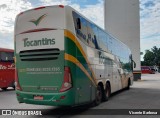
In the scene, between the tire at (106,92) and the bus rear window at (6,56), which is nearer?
the tire at (106,92)

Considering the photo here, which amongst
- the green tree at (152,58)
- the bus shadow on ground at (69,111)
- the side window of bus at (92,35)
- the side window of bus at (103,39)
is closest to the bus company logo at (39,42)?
the side window of bus at (92,35)

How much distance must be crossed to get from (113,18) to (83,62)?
23170 mm

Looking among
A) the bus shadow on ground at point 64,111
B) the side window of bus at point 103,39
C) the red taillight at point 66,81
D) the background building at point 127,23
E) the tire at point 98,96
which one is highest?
the background building at point 127,23

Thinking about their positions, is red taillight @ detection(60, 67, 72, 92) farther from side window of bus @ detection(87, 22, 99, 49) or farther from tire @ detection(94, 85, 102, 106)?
tire @ detection(94, 85, 102, 106)

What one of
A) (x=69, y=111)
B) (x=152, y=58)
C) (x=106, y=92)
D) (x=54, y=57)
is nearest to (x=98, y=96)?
(x=106, y=92)

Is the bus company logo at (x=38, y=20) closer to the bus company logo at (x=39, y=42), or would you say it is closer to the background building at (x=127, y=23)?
the bus company logo at (x=39, y=42)

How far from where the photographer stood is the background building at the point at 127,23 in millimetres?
31203

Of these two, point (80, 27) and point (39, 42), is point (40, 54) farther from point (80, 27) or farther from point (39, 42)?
point (80, 27)

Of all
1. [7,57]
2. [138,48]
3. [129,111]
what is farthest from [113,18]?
[129,111]

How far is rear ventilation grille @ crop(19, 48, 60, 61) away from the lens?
8.66m

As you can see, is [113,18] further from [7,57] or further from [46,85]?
[46,85]

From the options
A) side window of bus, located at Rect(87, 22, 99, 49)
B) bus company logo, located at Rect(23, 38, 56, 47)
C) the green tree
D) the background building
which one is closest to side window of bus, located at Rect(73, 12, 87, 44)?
side window of bus, located at Rect(87, 22, 99, 49)

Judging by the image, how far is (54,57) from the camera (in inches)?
340

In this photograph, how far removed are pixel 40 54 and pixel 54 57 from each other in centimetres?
58
